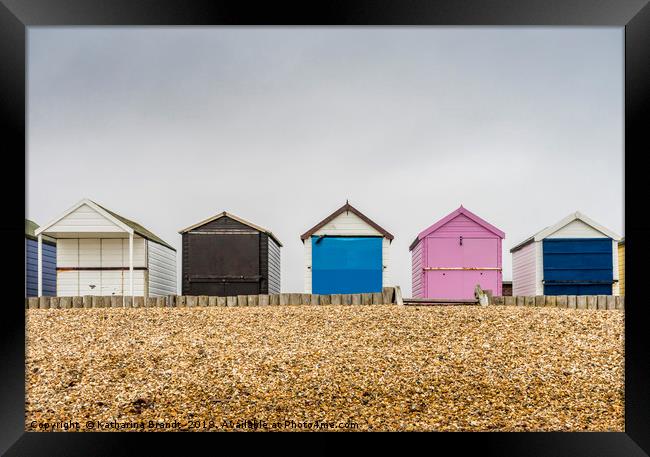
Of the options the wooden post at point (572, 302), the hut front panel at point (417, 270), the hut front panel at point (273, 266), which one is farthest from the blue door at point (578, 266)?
the hut front panel at point (273, 266)

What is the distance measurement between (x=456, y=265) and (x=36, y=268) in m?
12.5

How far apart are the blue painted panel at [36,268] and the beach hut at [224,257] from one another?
569cm

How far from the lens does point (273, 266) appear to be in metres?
17.1

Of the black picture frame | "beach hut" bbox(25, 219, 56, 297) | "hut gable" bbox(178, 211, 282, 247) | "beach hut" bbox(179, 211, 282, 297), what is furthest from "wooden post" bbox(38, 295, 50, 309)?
the black picture frame

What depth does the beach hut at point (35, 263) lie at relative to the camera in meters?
19.1

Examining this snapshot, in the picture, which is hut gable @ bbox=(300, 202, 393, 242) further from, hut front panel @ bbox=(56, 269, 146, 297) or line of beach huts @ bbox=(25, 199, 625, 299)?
hut front panel @ bbox=(56, 269, 146, 297)

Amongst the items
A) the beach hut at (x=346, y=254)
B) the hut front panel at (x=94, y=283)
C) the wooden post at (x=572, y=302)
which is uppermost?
the beach hut at (x=346, y=254)

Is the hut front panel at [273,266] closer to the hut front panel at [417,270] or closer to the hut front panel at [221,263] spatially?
the hut front panel at [221,263]

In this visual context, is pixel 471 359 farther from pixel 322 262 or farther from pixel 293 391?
pixel 322 262

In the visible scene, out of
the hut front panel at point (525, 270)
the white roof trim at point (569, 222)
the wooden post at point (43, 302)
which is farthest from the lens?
the hut front panel at point (525, 270)

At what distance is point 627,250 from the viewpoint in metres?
5.29

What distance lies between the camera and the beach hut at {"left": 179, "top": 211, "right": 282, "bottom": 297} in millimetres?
15781

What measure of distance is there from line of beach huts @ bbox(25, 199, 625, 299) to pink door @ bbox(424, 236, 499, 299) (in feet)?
0.08

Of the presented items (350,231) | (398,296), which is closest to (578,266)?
(398,296)
